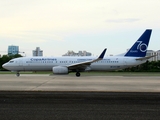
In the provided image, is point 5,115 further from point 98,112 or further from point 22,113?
point 98,112

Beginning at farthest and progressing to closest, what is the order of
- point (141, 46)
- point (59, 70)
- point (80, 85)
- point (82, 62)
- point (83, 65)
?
point (141, 46), point (82, 62), point (83, 65), point (59, 70), point (80, 85)

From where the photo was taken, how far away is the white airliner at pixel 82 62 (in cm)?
3584

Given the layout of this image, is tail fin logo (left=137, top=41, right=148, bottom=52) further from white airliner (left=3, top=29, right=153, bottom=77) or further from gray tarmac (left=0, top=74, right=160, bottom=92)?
gray tarmac (left=0, top=74, right=160, bottom=92)

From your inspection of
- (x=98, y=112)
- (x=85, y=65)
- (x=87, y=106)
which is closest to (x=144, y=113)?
(x=98, y=112)

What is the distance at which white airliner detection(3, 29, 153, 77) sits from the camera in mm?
35844

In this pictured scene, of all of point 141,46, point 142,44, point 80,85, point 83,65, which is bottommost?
point 80,85

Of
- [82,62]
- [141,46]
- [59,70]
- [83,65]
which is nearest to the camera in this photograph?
[59,70]

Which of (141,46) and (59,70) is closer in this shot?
(59,70)

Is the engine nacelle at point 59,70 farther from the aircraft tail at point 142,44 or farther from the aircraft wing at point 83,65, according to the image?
the aircraft tail at point 142,44

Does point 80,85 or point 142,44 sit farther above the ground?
point 142,44

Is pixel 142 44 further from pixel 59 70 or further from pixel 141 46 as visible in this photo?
pixel 59 70

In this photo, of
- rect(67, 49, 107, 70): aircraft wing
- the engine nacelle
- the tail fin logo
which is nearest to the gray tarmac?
the engine nacelle

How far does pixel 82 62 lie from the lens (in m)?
35.9

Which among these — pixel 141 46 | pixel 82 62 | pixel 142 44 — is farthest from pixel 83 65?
pixel 142 44
